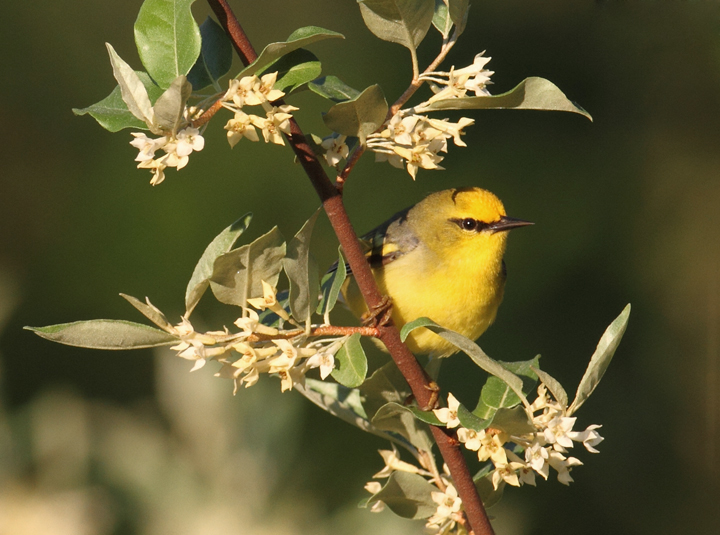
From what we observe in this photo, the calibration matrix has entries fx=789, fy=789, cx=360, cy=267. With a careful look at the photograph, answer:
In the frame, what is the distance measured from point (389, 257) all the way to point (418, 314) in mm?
351

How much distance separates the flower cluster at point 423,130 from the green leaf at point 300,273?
18cm

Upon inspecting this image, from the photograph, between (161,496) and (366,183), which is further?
(366,183)

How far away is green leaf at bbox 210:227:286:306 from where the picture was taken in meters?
1.33

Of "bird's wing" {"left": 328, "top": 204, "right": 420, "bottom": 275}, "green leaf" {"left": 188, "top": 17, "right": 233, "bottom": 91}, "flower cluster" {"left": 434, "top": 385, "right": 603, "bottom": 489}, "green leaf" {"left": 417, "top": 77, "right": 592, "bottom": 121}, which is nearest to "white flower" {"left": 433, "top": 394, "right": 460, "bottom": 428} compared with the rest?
"flower cluster" {"left": 434, "top": 385, "right": 603, "bottom": 489}

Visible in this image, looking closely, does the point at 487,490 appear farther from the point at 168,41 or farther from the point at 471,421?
the point at 168,41

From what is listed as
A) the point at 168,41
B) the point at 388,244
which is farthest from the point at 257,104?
the point at 388,244

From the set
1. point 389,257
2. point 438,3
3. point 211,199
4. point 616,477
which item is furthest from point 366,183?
point 438,3

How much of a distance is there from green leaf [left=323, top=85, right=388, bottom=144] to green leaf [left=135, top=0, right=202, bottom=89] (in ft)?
0.85

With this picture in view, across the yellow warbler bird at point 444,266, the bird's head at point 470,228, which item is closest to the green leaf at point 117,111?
the yellow warbler bird at point 444,266

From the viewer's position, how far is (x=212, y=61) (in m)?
1.54

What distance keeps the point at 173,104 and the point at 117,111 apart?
26 centimetres

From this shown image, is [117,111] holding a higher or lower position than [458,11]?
higher

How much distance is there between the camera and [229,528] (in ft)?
6.84

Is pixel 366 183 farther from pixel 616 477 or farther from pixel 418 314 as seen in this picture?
pixel 616 477
